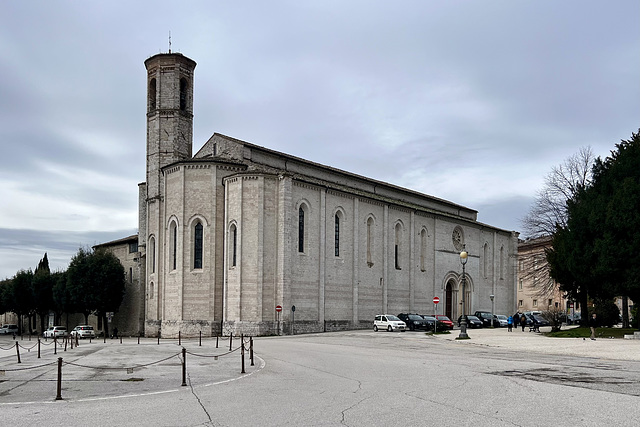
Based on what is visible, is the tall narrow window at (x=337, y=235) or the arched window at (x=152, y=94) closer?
the tall narrow window at (x=337, y=235)

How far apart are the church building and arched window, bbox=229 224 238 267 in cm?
9

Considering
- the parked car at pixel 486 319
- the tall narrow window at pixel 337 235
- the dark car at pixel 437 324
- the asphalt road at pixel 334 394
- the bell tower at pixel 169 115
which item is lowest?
the parked car at pixel 486 319

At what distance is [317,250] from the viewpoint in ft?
163

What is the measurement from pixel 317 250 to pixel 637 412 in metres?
39.9

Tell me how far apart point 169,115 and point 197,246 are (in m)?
13.1

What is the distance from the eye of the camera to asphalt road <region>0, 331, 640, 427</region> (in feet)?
32.4

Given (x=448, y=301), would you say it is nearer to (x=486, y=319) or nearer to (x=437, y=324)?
(x=486, y=319)

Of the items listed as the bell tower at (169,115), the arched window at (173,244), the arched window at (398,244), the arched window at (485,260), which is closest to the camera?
the arched window at (173,244)

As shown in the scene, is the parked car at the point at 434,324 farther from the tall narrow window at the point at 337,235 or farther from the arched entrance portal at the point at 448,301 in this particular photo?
the arched entrance portal at the point at 448,301

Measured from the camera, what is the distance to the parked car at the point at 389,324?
47.4 metres

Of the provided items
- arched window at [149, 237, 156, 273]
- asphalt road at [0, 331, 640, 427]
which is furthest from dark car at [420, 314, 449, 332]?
asphalt road at [0, 331, 640, 427]

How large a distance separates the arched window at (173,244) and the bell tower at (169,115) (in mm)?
5219

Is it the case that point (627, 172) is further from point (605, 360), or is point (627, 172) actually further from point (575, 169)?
point (605, 360)

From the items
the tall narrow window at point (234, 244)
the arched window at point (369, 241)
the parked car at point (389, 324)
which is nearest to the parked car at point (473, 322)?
the parked car at point (389, 324)
